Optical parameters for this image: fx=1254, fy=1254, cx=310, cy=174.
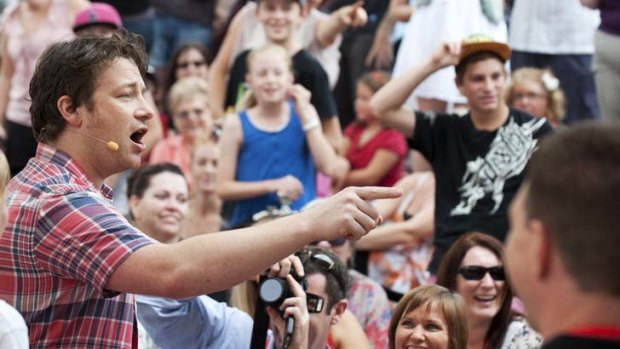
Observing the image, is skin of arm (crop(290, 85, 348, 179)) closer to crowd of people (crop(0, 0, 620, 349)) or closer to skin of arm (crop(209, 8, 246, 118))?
crowd of people (crop(0, 0, 620, 349))

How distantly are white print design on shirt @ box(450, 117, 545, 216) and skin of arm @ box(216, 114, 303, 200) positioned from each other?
3.76ft

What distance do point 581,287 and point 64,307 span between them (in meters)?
1.62

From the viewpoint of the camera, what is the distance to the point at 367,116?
8125 mm

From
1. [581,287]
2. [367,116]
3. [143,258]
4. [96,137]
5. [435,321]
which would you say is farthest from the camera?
[367,116]

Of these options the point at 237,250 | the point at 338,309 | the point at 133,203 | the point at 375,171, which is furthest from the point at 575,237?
the point at 375,171

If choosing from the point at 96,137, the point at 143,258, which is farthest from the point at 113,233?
the point at 96,137

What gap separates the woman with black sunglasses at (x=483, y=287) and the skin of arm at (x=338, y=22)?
2.70m

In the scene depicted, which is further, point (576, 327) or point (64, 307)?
point (64, 307)

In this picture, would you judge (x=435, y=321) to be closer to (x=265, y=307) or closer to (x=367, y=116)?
(x=265, y=307)

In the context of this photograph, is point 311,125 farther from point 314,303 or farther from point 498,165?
point 314,303

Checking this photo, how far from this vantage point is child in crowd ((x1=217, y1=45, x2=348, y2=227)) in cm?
729

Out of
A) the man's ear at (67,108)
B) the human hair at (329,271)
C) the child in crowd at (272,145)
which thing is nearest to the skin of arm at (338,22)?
the child in crowd at (272,145)

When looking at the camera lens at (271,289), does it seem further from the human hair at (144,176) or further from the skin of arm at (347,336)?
the human hair at (144,176)

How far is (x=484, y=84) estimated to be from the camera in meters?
6.43
